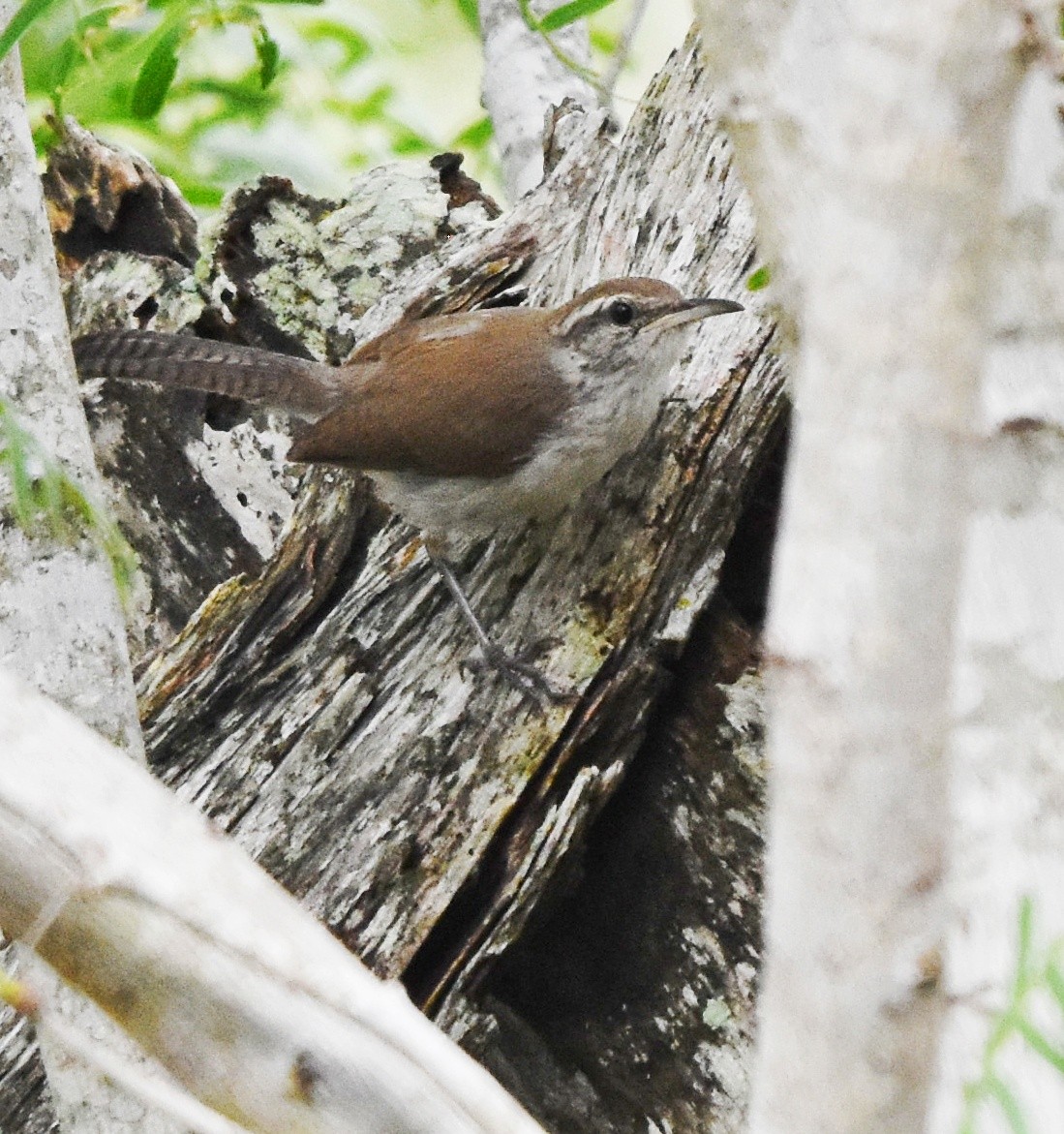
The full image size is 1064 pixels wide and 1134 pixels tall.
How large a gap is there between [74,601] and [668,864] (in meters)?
1.64

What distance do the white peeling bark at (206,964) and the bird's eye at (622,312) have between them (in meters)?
2.84

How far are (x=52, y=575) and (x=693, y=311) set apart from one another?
72.4 inches

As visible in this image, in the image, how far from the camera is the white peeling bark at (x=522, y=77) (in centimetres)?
548

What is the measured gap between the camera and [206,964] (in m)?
1.41

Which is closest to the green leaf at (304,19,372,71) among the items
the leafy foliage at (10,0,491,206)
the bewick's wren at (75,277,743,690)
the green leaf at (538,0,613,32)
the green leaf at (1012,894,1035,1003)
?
the leafy foliage at (10,0,491,206)

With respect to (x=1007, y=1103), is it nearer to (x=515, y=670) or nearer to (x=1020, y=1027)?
(x=1020, y=1027)

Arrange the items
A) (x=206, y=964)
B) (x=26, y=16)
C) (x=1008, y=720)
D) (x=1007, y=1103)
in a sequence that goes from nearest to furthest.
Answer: (x=1007, y=1103)
(x=1008, y=720)
(x=206, y=964)
(x=26, y=16)

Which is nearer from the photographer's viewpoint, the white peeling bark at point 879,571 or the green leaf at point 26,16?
the white peeling bark at point 879,571

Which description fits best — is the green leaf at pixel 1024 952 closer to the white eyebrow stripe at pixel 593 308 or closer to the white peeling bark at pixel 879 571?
the white peeling bark at pixel 879 571

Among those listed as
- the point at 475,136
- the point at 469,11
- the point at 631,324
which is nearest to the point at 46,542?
the point at 631,324

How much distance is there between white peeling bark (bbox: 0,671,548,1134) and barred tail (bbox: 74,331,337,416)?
3.07 metres

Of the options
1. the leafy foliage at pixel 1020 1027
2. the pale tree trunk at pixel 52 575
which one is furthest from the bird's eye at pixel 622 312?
the leafy foliage at pixel 1020 1027

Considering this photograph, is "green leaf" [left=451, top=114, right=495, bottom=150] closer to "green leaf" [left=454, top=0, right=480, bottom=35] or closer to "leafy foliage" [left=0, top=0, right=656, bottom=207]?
"leafy foliage" [left=0, top=0, right=656, bottom=207]

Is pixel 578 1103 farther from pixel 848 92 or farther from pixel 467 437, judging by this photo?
pixel 848 92
